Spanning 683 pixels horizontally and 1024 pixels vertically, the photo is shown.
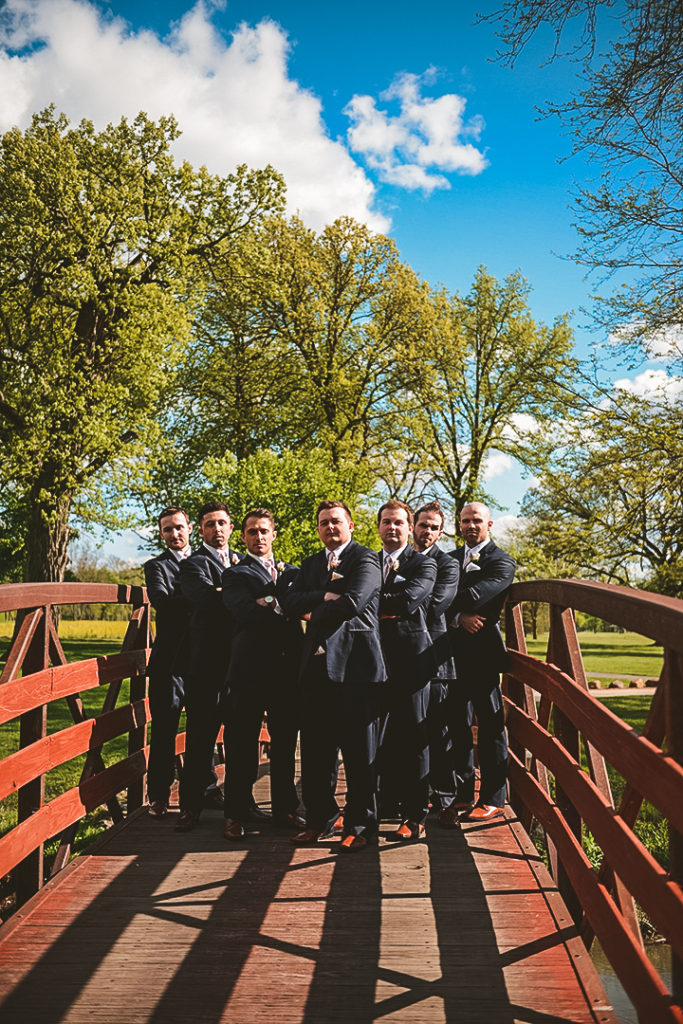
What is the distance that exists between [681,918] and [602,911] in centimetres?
85

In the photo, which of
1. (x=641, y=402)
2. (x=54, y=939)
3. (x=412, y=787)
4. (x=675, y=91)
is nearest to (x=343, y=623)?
(x=412, y=787)

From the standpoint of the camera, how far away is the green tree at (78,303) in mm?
16891

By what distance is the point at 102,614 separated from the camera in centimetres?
4088

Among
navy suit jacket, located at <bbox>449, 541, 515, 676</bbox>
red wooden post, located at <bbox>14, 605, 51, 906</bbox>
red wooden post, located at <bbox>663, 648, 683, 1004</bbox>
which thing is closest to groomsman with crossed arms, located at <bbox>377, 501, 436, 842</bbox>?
navy suit jacket, located at <bbox>449, 541, 515, 676</bbox>

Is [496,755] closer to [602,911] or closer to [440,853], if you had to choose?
[440,853]

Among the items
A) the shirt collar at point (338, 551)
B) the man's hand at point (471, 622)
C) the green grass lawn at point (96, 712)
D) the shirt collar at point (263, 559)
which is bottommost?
the green grass lawn at point (96, 712)

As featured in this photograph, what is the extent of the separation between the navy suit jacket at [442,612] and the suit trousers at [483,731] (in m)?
0.18

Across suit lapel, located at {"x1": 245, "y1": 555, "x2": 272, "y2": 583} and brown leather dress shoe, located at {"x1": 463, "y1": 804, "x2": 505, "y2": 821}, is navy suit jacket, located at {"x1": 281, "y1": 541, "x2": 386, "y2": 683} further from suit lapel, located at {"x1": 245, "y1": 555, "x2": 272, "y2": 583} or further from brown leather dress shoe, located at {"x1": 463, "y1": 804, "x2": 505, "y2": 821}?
brown leather dress shoe, located at {"x1": 463, "y1": 804, "x2": 505, "y2": 821}

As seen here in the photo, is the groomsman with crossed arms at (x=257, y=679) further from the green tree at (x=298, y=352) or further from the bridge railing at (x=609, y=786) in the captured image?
the green tree at (x=298, y=352)

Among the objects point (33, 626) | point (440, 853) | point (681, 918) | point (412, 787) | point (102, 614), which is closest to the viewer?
point (681, 918)

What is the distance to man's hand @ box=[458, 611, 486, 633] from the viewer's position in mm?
5066

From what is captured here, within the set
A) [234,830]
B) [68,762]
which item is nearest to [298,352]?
[68,762]

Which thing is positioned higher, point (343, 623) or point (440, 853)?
point (343, 623)

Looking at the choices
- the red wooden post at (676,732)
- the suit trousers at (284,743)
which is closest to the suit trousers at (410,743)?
the suit trousers at (284,743)
